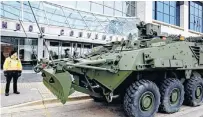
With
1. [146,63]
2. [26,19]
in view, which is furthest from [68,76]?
[26,19]

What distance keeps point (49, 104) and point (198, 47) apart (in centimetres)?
449

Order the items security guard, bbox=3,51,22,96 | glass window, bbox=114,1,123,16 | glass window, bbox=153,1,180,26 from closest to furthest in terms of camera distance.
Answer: security guard, bbox=3,51,22,96 → glass window, bbox=114,1,123,16 → glass window, bbox=153,1,180,26

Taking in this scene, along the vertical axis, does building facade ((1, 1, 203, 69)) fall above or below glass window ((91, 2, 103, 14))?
below

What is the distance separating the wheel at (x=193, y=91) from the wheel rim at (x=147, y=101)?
174cm

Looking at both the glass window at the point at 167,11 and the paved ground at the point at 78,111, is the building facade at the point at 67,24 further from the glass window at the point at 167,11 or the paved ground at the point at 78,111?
the paved ground at the point at 78,111

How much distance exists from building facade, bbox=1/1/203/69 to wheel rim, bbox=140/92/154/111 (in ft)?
32.0

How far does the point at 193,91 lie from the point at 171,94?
1005 millimetres

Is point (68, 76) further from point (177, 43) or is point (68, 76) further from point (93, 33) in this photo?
point (93, 33)

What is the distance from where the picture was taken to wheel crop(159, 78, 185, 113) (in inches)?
240

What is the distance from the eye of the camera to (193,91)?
6945 millimetres

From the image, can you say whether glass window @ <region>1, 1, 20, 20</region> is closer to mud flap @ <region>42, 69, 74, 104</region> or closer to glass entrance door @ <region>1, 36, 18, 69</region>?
glass entrance door @ <region>1, 36, 18, 69</region>

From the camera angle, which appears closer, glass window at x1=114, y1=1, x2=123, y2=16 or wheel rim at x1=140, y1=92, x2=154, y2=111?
wheel rim at x1=140, y1=92, x2=154, y2=111

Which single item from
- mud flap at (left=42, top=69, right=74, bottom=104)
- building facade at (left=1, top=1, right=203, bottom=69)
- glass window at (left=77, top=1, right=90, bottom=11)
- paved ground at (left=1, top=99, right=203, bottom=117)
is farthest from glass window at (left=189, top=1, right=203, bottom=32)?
mud flap at (left=42, top=69, right=74, bottom=104)

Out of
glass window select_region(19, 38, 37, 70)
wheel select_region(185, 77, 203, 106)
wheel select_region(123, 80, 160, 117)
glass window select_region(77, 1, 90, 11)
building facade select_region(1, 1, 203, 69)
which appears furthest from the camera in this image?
glass window select_region(77, 1, 90, 11)
